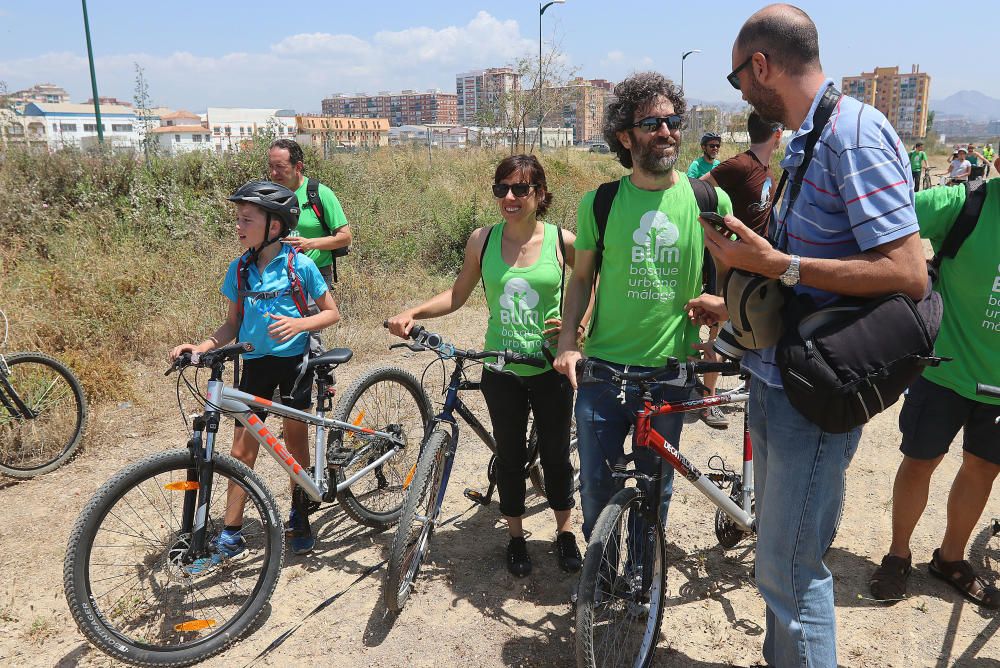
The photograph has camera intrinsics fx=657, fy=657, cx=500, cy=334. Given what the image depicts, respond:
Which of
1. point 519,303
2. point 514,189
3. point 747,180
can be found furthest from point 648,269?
point 747,180

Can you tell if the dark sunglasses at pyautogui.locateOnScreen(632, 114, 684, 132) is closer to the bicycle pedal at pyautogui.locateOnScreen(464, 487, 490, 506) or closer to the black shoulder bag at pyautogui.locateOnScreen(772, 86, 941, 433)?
the black shoulder bag at pyautogui.locateOnScreen(772, 86, 941, 433)

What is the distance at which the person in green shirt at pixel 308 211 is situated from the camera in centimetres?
466

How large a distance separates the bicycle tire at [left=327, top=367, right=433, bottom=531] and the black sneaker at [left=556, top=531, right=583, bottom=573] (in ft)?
3.16

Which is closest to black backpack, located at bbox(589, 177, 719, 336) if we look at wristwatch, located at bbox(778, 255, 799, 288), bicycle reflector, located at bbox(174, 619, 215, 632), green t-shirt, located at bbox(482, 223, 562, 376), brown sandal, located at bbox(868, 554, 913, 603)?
green t-shirt, located at bbox(482, 223, 562, 376)

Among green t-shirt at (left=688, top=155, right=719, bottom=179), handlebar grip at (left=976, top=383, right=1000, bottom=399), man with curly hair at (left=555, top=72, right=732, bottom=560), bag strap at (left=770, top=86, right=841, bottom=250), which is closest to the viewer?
bag strap at (left=770, top=86, right=841, bottom=250)

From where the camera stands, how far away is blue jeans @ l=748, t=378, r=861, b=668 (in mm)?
1874

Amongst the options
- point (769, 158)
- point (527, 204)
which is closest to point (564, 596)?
point (527, 204)

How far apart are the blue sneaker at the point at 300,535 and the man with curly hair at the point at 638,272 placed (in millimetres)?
1666

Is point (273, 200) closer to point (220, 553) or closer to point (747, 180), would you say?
point (220, 553)

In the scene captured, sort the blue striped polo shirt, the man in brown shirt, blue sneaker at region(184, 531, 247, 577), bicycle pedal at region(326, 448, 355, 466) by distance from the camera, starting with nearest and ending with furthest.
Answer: the blue striped polo shirt → blue sneaker at region(184, 531, 247, 577) → bicycle pedal at region(326, 448, 355, 466) → the man in brown shirt

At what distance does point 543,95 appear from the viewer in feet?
68.7

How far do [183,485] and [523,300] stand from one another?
166cm

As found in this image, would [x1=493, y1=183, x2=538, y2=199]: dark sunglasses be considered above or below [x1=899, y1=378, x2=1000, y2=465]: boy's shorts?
above

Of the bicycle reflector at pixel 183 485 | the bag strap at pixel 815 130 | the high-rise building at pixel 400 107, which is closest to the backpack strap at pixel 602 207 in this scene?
the bag strap at pixel 815 130
